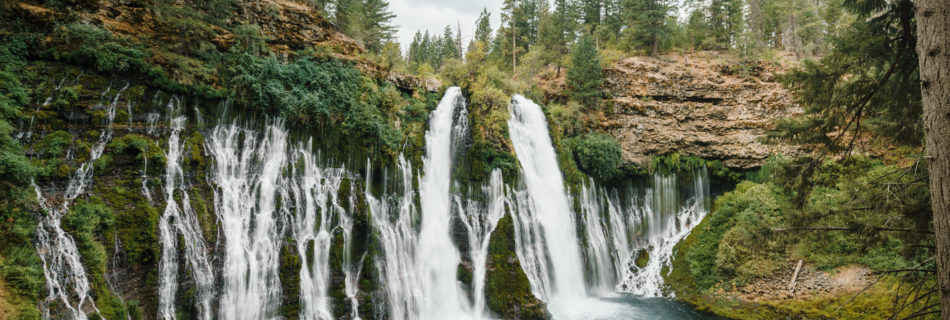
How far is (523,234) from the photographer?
15.8 meters

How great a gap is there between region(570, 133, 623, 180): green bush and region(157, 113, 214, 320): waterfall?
16555mm

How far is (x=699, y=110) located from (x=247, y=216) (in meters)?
23.6

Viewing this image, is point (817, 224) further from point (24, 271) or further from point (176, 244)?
point (24, 271)

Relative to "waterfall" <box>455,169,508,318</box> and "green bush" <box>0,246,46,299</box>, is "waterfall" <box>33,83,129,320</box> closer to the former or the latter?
"green bush" <box>0,246,46,299</box>

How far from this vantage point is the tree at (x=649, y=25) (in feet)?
89.7

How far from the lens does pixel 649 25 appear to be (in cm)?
2802

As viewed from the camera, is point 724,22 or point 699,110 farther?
point 724,22

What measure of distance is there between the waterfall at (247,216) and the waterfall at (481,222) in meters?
6.39

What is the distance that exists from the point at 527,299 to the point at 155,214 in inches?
437

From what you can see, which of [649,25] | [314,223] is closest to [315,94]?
[314,223]

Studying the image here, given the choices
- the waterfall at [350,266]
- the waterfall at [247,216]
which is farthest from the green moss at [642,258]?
the waterfall at [247,216]

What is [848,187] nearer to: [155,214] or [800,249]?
[800,249]

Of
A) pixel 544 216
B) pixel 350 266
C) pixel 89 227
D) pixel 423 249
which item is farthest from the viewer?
pixel 544 216

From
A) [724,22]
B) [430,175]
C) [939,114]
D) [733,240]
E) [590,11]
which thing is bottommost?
[733,240]
